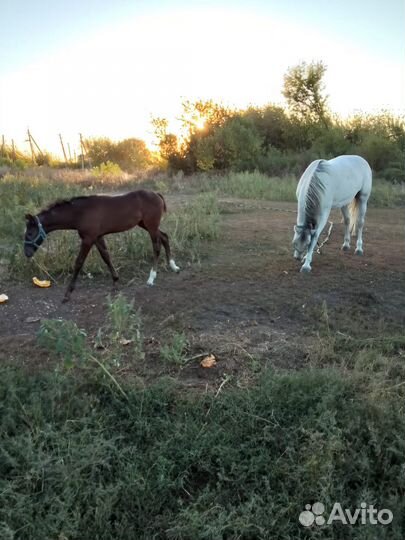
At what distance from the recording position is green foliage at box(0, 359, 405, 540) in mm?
2559

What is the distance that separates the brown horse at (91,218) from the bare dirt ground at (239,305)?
0.42 metres

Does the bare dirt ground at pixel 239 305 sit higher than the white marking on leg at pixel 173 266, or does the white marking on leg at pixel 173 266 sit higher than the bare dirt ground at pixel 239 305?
the white marking on leg at pixel 173 266

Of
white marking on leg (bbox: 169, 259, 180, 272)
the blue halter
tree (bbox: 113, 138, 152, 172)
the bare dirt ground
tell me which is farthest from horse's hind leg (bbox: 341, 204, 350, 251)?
tree (bbox: 113, 138, 152, 172)

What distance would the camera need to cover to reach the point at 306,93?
2323cm

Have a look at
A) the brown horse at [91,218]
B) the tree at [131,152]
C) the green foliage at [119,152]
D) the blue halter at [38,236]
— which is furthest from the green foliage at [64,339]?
the tree at [131,152]

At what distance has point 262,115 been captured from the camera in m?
23.5

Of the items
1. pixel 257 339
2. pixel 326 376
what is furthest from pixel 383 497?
pixel 257 339

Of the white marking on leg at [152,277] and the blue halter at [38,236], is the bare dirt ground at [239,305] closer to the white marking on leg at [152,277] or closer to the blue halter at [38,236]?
the white marking on leg at [152,277]

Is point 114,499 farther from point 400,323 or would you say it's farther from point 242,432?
point 400,323

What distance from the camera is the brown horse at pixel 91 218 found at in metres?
5.11

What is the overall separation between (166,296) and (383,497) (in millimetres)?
3080

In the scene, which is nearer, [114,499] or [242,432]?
[114,499]

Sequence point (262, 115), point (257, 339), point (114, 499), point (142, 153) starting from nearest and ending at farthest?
point (114, 499) < point (257, 339) < point (262, 115) < point (142, 153)
